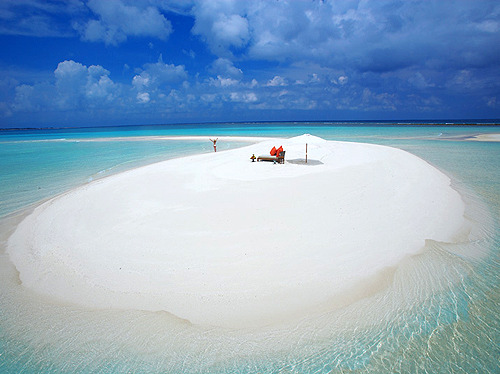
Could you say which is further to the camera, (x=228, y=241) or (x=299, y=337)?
(x=228, y=241)

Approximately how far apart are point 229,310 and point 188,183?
7.45 m

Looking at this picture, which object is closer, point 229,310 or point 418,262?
point 229,310

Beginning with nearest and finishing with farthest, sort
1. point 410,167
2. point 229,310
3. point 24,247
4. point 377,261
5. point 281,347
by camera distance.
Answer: point 281,347, point 229,310, point 377,261, point 24,247, point 410,167

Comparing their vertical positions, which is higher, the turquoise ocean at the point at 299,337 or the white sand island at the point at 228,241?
the white sand island at the point at 228,241

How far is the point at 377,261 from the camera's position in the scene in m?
5.29

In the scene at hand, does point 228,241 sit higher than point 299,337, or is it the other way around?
point 228,241

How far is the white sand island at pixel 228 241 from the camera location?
14.7 ft

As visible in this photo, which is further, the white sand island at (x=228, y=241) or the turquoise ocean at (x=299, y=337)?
the white sand island at (x=228, y=241)

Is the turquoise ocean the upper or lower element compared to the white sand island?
lower

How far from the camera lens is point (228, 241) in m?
6.05

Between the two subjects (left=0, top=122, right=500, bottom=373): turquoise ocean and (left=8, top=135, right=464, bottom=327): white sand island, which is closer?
(left=0, top=122, right=500, bottom=373): turquoise ocean

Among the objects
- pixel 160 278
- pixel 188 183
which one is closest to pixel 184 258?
pixel 160 278

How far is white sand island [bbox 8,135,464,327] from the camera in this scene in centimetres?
448

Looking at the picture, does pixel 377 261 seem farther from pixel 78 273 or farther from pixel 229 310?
pixel 78 273
